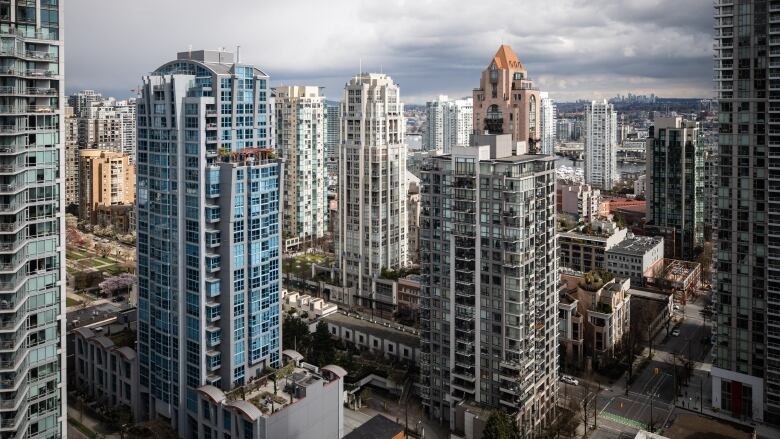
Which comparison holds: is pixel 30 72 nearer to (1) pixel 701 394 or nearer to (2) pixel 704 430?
(2) pixel 704 430

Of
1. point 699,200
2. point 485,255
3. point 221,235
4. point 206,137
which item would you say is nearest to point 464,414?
Answer: point 485,255

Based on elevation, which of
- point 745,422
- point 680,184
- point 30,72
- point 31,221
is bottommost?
point 745,422

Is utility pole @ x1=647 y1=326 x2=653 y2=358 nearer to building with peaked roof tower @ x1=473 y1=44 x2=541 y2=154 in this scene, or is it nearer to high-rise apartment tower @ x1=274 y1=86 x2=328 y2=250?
building with peaked roof tower @ x1=473 y1=44 x2=541 y2=154

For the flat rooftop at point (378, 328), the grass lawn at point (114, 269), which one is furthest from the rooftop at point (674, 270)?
the grass lawn at point (114, 269)

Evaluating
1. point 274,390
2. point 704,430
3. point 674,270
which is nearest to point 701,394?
point 704,430

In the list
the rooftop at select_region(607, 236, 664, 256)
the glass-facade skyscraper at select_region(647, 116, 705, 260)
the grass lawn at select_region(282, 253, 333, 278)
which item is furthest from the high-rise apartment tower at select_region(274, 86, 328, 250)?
the glass-facade skyscraper at select_region(647, 116, 705, 260)

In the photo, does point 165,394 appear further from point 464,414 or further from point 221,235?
point 464,414
